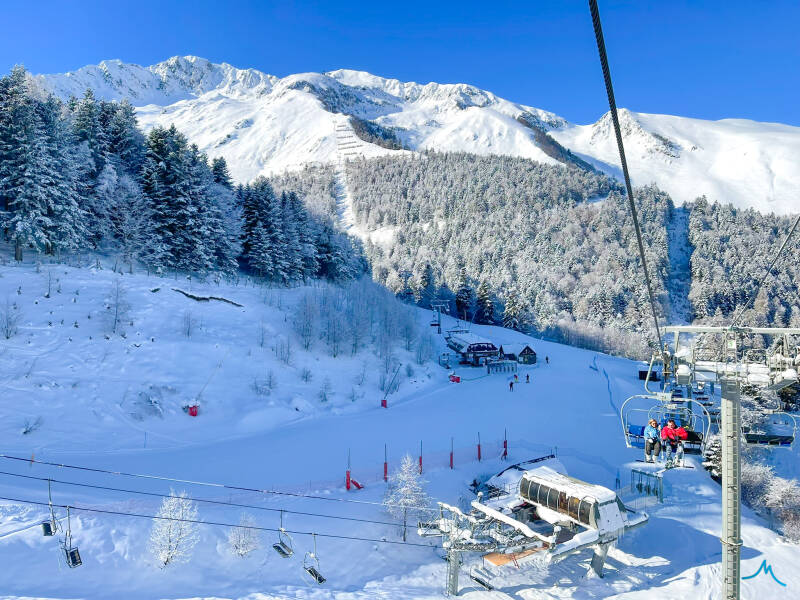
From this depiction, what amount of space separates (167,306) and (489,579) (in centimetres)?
2820

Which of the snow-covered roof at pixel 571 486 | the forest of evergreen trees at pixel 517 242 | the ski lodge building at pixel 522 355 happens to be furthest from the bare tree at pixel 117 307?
the forest of evergreen trees at pixel 517 242

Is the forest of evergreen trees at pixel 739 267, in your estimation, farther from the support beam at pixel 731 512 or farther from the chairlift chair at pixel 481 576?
the support beam at pixel 731 512

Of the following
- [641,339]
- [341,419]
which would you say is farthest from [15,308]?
[641,339]

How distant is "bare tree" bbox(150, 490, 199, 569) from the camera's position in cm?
1317

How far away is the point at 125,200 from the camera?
40312 mm

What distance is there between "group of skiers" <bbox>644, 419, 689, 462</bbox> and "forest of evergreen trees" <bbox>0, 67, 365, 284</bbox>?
115 ft

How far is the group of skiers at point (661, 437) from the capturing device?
50.2 ft

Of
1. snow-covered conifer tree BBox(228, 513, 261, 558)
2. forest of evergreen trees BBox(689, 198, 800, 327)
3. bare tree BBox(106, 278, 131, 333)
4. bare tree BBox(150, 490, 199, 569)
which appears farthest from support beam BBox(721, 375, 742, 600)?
forest of evergreen trees BBox(689, 198, 800, 327)

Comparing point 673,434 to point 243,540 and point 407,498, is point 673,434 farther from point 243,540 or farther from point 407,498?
point 243,540

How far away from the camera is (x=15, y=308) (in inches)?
1103

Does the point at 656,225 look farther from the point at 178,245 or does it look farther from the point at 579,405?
the point at 178,245

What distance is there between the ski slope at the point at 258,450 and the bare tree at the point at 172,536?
0.32 meters

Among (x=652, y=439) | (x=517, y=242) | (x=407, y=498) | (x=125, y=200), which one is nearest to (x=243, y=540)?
(x=407, y=498)

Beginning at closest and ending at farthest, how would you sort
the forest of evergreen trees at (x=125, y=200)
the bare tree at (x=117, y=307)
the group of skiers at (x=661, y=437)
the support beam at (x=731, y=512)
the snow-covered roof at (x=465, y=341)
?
the support beam at (x=731, y=512) → the group of skiers at (x=661, y=437) → the bare tree at (x=117, y=307) → the forest of evergreen trees at (x=125, y=200) → the snow-covered roof at (x=465, y=341)
